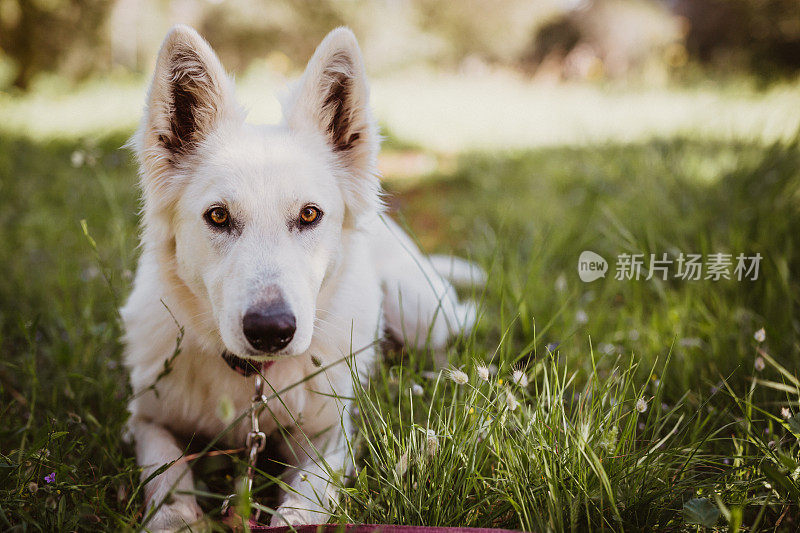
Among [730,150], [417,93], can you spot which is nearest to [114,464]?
[730,150]

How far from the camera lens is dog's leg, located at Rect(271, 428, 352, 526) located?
1543mm

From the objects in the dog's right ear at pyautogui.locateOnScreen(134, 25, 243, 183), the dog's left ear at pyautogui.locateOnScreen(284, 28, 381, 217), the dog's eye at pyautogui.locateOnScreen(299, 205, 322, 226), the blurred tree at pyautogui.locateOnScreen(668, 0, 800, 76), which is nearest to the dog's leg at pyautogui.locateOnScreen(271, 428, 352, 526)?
the dog's eye at pyautogui.locateOnScreen(299, 205, 322, 226)

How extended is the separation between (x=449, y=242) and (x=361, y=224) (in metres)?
2.42

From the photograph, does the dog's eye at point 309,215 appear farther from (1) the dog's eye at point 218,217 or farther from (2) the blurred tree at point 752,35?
Answer: (2) the blurred tree at point 752,35

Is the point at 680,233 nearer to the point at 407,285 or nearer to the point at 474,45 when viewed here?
the point at 407,285

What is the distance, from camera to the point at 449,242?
459cm

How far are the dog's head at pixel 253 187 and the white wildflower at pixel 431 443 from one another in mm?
483

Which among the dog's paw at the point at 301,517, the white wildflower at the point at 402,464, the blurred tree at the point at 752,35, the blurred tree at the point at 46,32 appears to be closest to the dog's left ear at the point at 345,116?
the white wildflower at the point at 402,464

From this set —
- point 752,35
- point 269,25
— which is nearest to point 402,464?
point 752,35

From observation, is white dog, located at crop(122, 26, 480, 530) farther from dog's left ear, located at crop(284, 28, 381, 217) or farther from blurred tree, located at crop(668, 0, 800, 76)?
blurred tree, located at crop(668, 0, 800, 76)

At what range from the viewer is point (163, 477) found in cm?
173

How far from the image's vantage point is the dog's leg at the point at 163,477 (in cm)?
159

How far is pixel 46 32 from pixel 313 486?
15753 mm

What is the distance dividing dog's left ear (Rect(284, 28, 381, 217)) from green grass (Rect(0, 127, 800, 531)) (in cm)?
29
